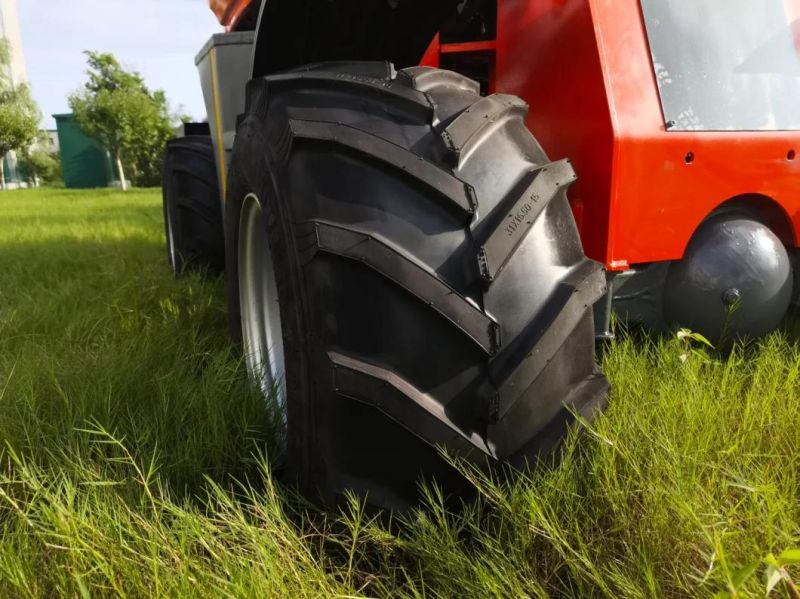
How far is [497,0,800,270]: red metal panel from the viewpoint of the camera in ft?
4.04

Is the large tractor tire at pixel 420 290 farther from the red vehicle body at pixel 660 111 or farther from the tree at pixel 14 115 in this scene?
the tree at pixel 14 115

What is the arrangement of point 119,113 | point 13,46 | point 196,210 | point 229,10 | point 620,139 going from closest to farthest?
point 620,139 → point 229,10 → point 196,210 → point 119,113 → point 13,46

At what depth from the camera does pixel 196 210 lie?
116 inches

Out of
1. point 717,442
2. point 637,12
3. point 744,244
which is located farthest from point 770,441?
point 637,12

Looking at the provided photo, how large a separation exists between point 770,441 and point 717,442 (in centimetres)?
13

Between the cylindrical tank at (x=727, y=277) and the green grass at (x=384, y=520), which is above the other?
the cylindrical tank at (x=727, y=277)

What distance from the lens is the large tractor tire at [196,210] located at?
9.75 ft

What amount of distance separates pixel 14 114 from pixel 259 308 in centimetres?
3230

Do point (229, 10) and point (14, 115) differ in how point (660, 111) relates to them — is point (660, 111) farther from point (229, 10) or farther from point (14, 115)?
point (14, 115)

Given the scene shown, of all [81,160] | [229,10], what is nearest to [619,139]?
[229,10]

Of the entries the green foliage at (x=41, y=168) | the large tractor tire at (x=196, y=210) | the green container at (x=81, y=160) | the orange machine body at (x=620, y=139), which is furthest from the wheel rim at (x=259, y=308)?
the green foliage at (x=41, y=168)

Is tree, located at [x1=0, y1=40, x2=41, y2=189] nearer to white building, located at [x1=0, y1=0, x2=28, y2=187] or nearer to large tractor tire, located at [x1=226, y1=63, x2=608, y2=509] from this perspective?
white building, located at [x1=0, y1=0, x2=28, y2=187]

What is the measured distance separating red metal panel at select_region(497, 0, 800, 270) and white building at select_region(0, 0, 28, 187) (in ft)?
148

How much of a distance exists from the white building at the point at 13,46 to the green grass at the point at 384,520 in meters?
44.8
